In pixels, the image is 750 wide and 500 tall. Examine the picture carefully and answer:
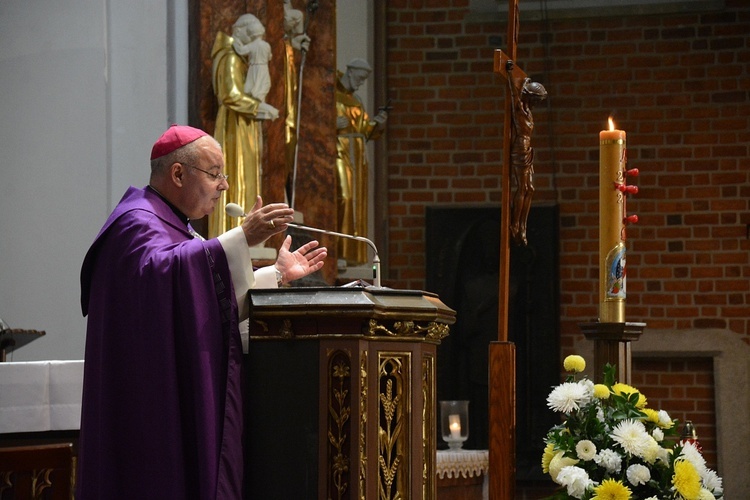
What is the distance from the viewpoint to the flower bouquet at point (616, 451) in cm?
260

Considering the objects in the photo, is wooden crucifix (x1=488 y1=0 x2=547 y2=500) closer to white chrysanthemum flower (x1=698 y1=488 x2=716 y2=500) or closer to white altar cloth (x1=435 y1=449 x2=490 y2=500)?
white chrysanthemum flower (x1=698 y1=488 x2=716 y2=500)

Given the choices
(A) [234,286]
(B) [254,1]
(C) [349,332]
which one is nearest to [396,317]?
(C) [349,332]

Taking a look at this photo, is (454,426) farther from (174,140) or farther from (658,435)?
(174,140)

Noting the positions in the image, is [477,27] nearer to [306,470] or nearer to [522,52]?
[522,52]

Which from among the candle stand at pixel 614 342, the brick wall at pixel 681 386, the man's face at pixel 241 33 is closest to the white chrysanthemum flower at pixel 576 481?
Answer: the candle stand at pixel 614 342

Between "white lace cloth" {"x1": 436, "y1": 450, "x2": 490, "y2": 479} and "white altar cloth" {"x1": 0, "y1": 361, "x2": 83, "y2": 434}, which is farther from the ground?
"white altar cloth" {"x1": 0, "y1": 361, "x2": 83, "y2": 434}

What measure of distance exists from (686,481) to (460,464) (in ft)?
9.29

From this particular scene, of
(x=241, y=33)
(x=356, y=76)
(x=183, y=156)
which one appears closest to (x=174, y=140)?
(x=183, y=156)

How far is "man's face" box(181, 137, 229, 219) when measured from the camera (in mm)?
2754

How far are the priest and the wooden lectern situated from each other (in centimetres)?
6

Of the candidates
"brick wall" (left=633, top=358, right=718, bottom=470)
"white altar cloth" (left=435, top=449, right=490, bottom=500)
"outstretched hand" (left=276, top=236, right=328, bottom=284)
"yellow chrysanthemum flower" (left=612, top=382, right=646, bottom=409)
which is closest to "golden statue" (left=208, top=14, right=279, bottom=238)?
"white altar cloth" (left=435, top=449, right=490, bottom=500)

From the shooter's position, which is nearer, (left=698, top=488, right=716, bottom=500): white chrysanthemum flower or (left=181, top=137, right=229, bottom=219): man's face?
(left=698, top=488, right=716, bottom=500): white chrysanthemum flower

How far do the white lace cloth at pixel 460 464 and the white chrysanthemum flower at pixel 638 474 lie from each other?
8.80 feet

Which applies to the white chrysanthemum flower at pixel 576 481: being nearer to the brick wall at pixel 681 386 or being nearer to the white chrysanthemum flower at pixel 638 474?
the white chrysanthemum flower at pixel 638 474
